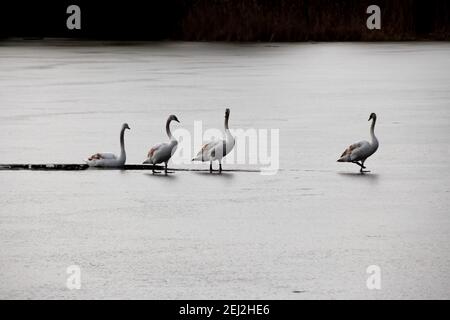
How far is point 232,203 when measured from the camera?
1206 cm

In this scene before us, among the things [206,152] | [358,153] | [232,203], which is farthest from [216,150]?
[232,203]

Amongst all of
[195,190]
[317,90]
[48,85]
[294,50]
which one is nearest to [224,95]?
[317,90]

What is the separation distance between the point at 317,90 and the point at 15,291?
1804 cm

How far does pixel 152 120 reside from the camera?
1970 centimetres

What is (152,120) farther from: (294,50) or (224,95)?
(294,50)
